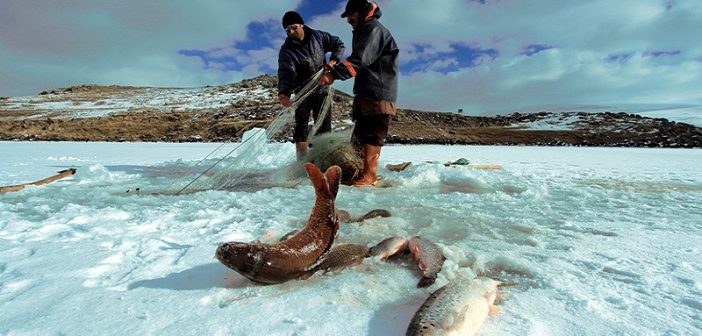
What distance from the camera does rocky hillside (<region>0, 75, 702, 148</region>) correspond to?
21.3 m

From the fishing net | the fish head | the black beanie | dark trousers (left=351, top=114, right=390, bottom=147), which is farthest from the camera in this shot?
the black beanie

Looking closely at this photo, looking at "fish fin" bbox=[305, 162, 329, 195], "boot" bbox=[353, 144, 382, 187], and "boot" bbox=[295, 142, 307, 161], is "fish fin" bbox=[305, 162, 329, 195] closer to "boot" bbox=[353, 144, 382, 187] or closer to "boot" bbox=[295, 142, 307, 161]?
"boot" bbox=[353, 144, 382, 187]

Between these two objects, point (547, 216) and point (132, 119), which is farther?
point (132, 119)

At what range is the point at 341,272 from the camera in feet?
7.20

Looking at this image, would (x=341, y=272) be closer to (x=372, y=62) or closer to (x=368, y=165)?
(x=368, y=165)

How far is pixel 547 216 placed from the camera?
375cm

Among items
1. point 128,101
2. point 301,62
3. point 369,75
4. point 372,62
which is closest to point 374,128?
point 369,75

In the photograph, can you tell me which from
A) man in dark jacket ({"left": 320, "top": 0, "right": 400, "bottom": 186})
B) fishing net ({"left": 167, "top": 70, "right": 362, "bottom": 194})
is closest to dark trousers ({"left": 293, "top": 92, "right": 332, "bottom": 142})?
fishing net ({"left": 167, "top": 70, "right": 362, "bottom": 194})

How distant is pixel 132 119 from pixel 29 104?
18.9 metres

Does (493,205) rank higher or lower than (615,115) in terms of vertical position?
lower

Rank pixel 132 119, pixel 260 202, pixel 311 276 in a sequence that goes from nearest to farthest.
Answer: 1. pixel 311 276
2. pixel 260 202
3. pixel 132 119

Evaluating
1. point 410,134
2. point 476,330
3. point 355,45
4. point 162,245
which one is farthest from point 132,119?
point 476,330

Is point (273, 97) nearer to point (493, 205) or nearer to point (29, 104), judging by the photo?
point (29, 104)

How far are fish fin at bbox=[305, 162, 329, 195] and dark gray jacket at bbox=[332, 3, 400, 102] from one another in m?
2.90
